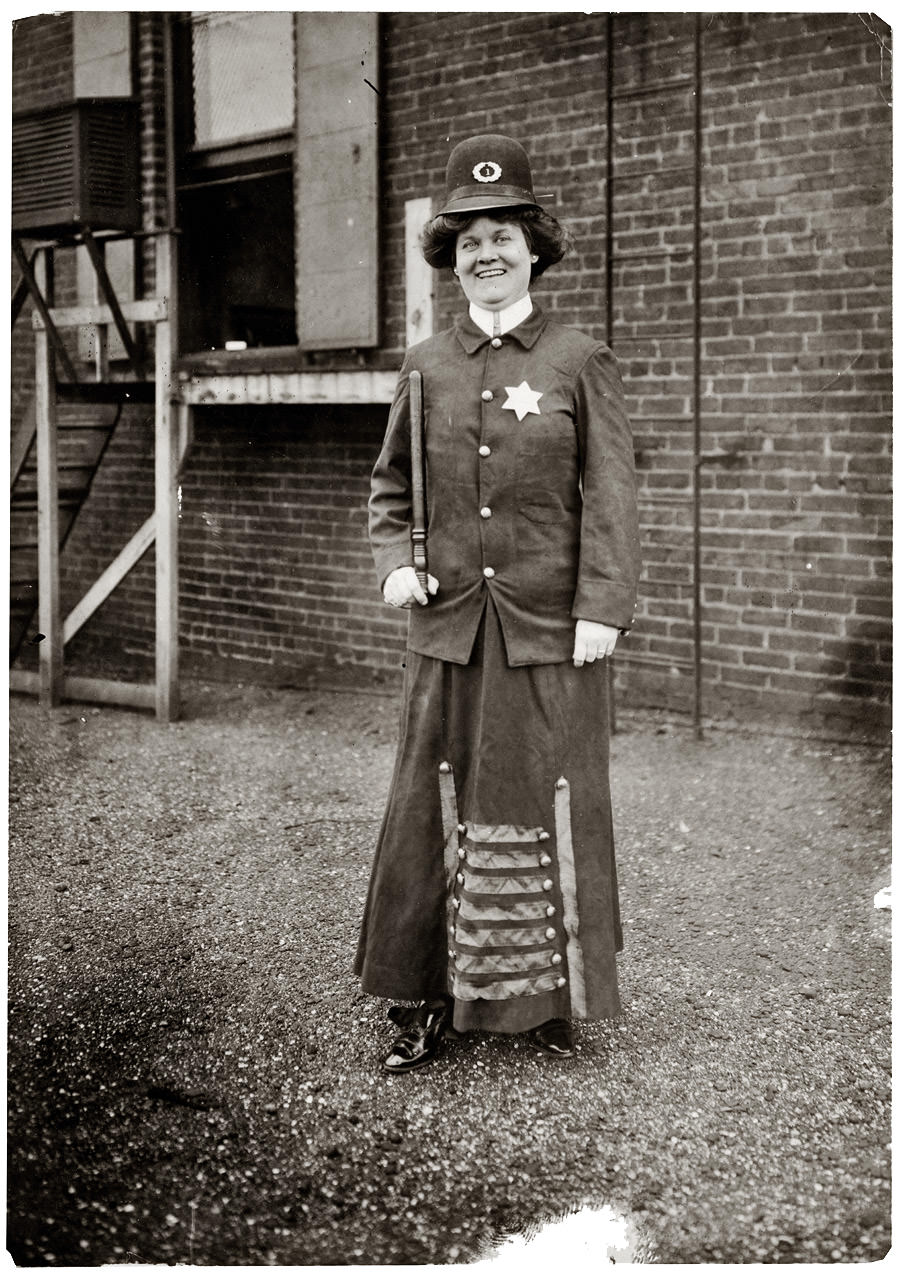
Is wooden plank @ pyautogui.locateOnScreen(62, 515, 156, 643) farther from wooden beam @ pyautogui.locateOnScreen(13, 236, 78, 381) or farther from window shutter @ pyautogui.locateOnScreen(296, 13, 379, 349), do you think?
window shutter @ pyautogui.locateOnScreen(296, 13, 379, 349)

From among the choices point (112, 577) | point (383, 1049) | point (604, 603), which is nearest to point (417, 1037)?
point (383, 1049)

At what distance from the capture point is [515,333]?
2904mm

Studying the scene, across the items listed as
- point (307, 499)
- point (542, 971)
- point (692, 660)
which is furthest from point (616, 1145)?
point (307, 499)

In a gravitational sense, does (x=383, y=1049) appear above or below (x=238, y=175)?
below

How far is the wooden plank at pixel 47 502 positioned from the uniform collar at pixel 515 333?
13.4 ft

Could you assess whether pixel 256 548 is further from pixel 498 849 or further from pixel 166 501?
pixel 498 849

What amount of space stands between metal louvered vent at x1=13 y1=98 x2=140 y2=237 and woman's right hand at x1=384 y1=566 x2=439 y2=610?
3880 mm

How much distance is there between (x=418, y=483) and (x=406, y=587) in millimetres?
246

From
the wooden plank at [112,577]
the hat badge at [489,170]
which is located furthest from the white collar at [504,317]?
the wooden plank at [112,577]

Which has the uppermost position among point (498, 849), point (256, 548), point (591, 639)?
point (256, 548)

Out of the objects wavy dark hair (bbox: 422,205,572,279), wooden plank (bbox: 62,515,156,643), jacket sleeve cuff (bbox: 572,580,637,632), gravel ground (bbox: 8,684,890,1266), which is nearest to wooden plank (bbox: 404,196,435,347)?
wooden plank (bbox: 62,515,156,643)

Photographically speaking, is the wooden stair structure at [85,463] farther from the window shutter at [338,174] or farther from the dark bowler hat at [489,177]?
the dark bowler hat at [489,177]

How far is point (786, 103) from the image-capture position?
5.23m

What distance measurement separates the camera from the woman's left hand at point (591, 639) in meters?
2.84
